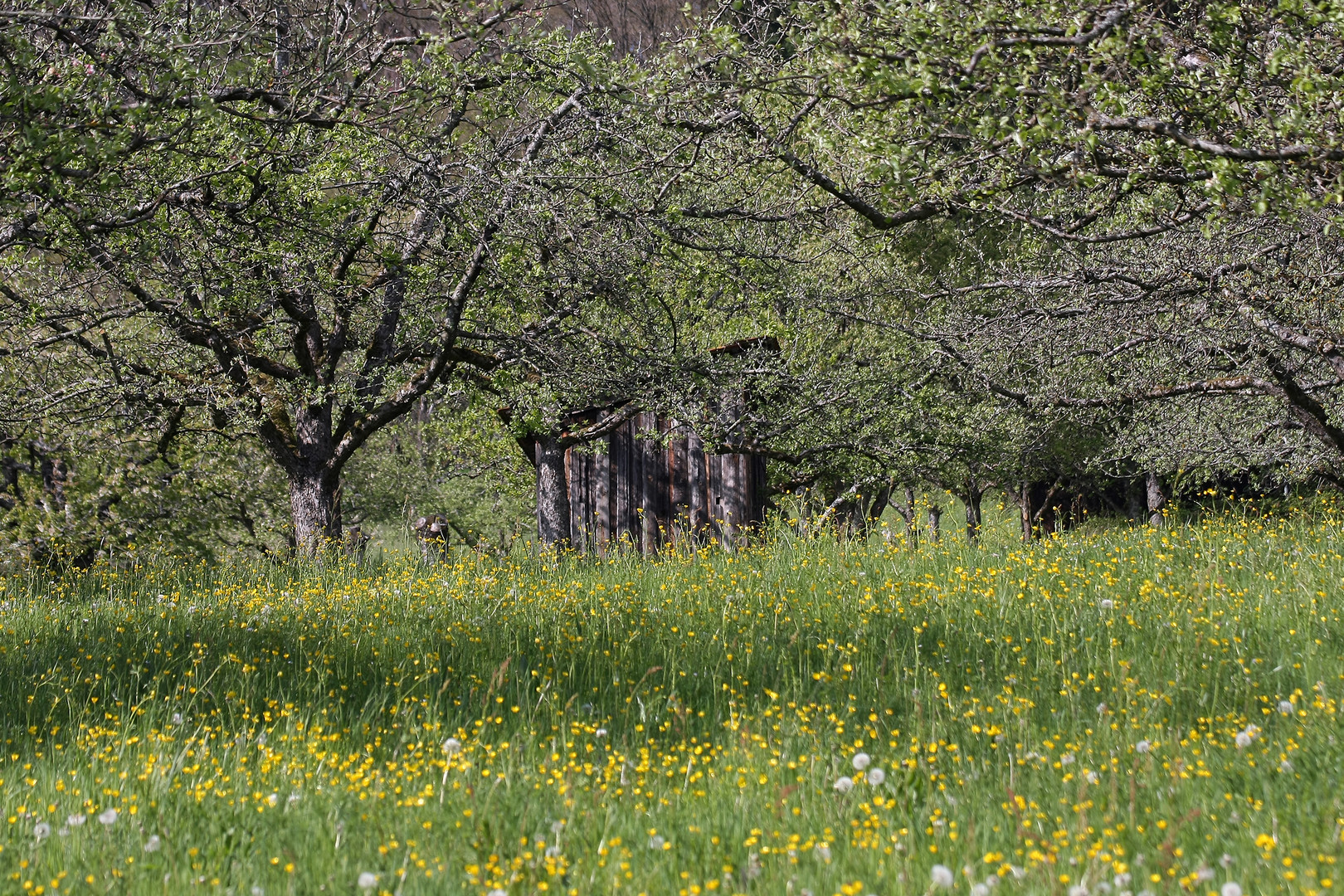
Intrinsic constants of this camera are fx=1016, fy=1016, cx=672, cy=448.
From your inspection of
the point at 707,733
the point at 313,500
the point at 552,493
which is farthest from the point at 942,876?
the point at 552,493

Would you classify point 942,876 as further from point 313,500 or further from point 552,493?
point 552,493

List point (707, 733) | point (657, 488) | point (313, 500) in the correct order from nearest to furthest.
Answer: point (707, 733) < point (313, 500) < point (657, 488)

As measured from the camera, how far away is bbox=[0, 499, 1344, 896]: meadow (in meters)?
2.92

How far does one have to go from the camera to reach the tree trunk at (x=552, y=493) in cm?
1269

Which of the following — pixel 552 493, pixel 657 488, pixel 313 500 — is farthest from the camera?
pixel 552 493

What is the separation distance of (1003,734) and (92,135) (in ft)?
17.7

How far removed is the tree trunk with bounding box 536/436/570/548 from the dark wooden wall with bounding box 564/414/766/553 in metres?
0.30

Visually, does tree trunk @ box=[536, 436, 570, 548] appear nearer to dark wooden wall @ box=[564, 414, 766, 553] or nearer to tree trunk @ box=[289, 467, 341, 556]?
dark wooden wall @ box=[564, 414, 766, 553]

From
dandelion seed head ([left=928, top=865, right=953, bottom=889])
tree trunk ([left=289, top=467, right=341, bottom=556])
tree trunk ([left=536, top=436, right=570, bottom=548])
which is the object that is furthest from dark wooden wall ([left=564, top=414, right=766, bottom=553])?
dandelion seed head ([left=928, top=865, right=953, bottom=889])

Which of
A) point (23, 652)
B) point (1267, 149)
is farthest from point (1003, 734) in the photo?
point (23, 652)

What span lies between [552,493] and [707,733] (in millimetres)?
8852

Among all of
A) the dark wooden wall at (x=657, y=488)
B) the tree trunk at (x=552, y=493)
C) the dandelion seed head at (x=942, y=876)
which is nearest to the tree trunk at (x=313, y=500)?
the tree trunk at (x=552, y=493)

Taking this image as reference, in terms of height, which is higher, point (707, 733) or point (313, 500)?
point (313, 500)

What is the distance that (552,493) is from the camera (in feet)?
42.0
